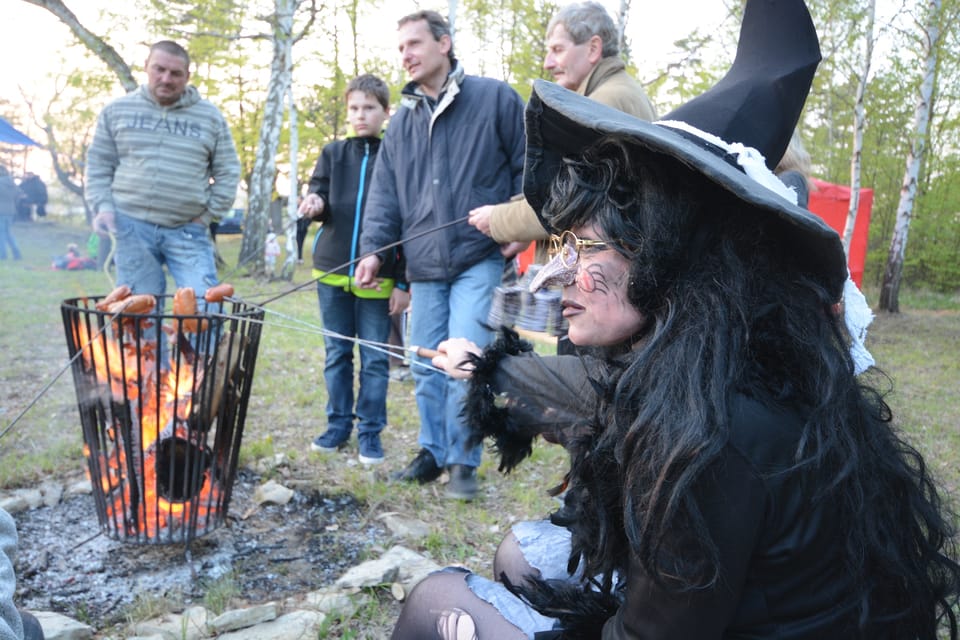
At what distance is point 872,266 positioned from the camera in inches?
604

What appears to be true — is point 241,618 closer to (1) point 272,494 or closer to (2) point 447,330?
(1) point 272,494

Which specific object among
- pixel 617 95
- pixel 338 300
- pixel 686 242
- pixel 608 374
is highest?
pixel 617 95

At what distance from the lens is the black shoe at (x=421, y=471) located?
3.62 m

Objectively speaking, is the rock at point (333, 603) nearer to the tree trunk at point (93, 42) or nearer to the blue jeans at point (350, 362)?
the blue jeans at point (350, 362)

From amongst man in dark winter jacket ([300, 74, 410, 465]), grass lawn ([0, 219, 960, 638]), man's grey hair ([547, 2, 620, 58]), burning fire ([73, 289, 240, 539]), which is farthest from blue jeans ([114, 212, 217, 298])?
man's grey hair ([547, 2, 620, 58])

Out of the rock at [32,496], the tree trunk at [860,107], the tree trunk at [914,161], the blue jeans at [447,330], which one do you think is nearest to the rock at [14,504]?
the rock at [32,496]

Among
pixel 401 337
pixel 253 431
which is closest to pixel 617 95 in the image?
pixel 253 431

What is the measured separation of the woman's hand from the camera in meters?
2.17

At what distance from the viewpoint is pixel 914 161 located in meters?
10.2

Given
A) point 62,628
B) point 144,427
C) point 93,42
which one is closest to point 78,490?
point 144,427

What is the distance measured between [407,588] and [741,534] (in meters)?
1.71

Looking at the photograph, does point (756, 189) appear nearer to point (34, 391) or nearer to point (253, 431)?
point (253, 431)

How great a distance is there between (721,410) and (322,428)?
12.1 feet

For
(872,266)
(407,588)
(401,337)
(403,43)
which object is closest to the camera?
(407,588)
